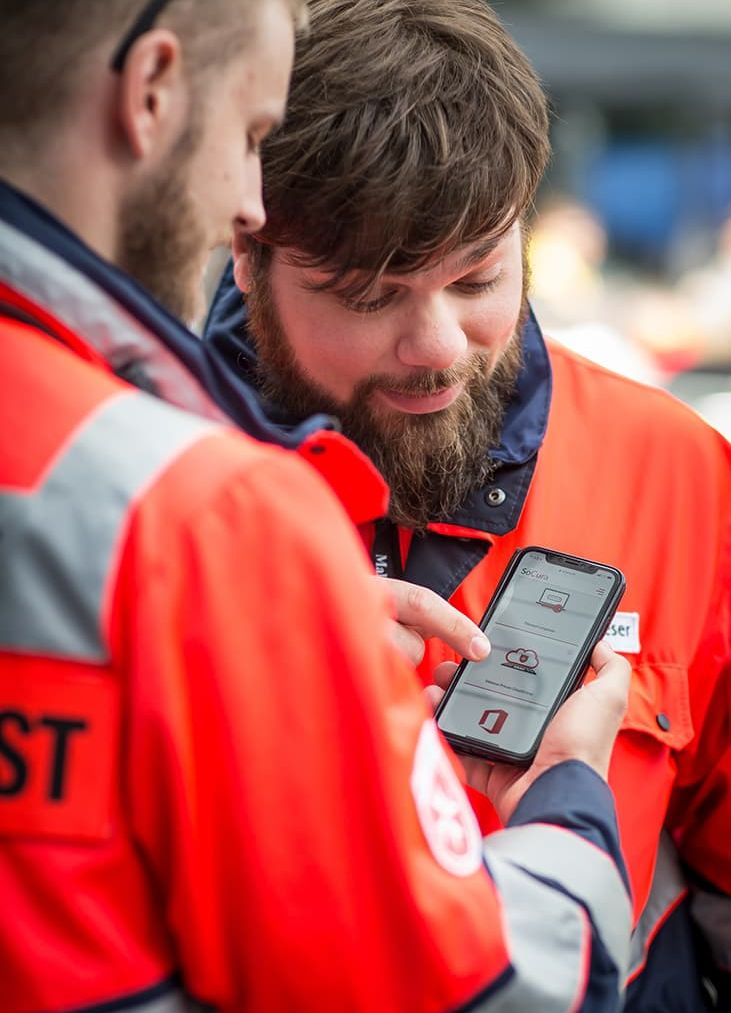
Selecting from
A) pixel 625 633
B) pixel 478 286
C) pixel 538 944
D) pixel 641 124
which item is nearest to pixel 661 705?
pixel 625 633

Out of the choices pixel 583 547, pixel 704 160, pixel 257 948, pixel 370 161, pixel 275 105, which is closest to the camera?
pixel 257 948

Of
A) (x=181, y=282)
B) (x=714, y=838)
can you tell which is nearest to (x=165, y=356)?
(x=181, y=282)

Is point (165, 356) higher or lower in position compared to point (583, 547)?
higher

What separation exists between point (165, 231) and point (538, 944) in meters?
0.68

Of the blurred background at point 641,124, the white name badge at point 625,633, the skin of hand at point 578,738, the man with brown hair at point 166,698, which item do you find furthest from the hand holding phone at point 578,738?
the blurred background at point 641,124

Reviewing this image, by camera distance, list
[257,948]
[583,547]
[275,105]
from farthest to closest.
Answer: [583,547] < [275,105] < [257,948]

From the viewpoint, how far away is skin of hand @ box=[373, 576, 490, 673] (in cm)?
162

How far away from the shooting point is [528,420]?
195 centimetres

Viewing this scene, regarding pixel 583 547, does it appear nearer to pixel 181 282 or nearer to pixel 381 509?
pixel 381 509

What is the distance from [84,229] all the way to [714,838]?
4.39 ft

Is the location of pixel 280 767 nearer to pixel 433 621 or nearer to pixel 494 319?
pixel 433 621

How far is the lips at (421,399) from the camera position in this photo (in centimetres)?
191

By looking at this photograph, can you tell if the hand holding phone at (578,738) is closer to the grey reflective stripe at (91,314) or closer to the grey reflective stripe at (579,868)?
the grey reflective stripe at (579,868)

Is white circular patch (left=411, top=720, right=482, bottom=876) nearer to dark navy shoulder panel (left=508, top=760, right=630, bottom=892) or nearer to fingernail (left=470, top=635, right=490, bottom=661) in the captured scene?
dark navy shoulder panel (left=508, top=760, right=630, bottom=892)
